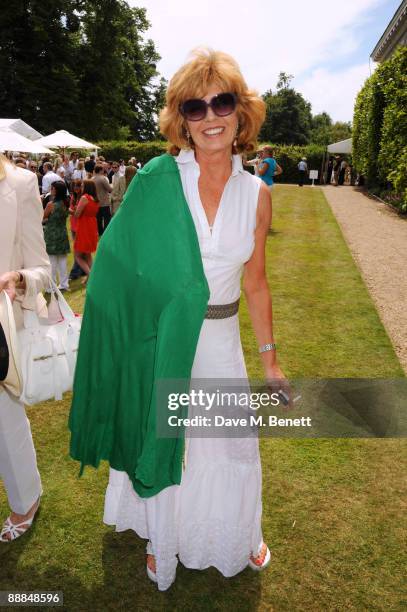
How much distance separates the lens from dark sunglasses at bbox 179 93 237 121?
2189 mm

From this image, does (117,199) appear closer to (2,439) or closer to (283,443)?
(283,443)

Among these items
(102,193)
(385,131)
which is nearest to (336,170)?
(385,131)

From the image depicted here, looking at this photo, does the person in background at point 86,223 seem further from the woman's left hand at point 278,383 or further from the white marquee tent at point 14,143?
the woman's left hand at point 278,383

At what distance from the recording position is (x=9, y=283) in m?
2.42

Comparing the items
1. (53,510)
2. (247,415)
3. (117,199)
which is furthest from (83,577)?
(117,199)

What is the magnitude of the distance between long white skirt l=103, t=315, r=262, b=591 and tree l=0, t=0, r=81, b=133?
116ft

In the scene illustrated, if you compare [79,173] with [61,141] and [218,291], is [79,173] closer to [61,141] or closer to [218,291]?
[61,141]

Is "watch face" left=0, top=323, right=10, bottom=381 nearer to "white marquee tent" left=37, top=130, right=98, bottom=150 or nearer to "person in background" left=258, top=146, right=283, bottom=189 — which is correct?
"person in background" left=258, top=146, right=283, bottom=189

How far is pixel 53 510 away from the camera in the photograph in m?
3.32

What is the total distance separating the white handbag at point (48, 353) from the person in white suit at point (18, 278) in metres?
0.10

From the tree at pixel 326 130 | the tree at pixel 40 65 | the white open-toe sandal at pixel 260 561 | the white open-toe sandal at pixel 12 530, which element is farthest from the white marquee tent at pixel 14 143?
the tree at pixel 326 130

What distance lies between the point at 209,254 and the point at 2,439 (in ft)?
5.38

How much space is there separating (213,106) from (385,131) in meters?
19.7

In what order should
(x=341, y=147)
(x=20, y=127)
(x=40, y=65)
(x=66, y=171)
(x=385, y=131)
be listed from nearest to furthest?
1. (x=20, y=127)
2. (x=66, y=171)
3. (x=385, y=131)
4. (x=40, y=65)
5. (x=341, y=147)
